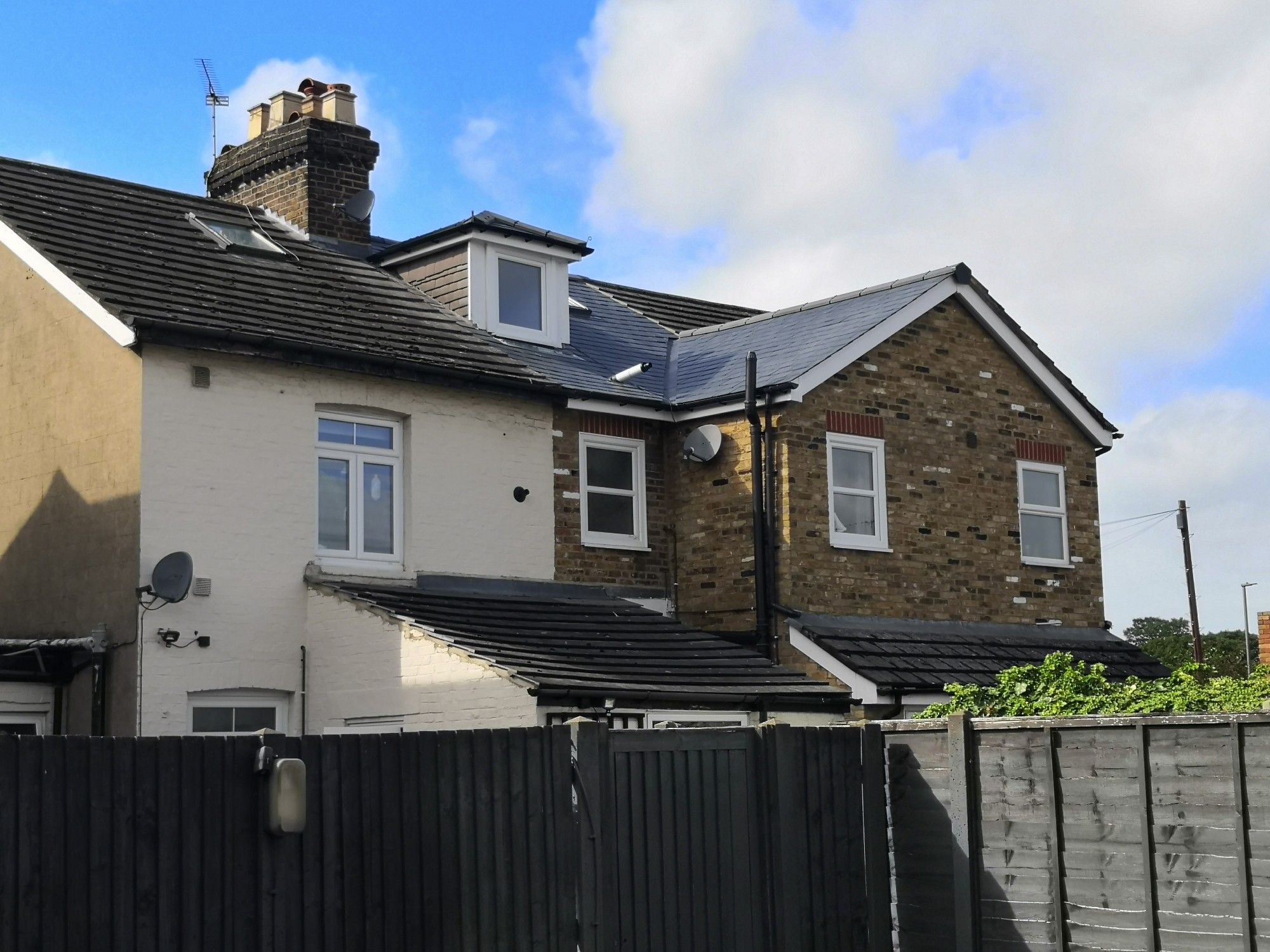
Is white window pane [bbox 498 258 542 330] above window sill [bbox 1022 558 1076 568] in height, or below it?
above

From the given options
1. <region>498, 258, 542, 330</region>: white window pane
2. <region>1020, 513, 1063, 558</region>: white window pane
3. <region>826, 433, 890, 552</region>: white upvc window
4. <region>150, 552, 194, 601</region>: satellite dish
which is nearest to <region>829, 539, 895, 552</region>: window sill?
<region>826, 433, 890, 552</region>: white upvc window

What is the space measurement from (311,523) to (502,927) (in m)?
7.68

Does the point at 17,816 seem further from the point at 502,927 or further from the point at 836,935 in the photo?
the point at 836,935

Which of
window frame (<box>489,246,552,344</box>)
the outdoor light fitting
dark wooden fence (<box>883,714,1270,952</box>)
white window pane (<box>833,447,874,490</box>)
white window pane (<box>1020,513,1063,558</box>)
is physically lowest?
dark wooden fence (<box>883,714,1270,952</box>)

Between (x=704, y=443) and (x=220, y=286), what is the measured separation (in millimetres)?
5801

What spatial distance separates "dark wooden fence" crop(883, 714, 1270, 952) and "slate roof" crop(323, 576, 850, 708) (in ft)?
11.4

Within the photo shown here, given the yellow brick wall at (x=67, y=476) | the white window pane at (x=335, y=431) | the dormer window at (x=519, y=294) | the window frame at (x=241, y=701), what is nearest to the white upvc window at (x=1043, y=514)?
the dormer window at (x=519, y=294)

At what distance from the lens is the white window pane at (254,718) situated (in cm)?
1617

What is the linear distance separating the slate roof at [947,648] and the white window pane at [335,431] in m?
5.26

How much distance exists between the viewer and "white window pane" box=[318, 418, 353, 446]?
17391 mm

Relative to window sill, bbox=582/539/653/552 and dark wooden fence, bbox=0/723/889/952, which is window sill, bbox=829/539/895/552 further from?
dark wooden fence, bbox=0/723/889/952

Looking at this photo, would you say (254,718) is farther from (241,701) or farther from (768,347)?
(768,347)

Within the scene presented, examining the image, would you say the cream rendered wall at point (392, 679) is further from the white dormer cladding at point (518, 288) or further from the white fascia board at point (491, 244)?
the white fascia board at point (491, 244)

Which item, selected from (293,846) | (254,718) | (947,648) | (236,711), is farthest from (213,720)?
(947,648)
